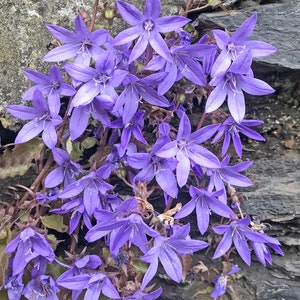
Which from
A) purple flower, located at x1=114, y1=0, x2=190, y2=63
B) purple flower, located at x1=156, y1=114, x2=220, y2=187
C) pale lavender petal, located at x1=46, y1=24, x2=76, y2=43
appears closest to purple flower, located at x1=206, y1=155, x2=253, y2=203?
purple flower, located at x1=156, y1=114, x2=220, y2=187

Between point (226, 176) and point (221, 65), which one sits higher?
point (221, 65)

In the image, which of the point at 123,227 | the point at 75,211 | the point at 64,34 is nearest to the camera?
the point at 123,227

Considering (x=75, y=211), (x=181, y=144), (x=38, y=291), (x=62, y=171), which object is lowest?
(x=38, y=291)

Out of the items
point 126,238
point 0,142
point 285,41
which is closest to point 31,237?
point 126,238

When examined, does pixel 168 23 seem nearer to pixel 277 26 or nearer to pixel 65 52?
pixel 65 52

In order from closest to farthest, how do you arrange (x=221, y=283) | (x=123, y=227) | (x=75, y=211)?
(x=123, y=227) < (x=75, y=211) < (x=221, y=283)

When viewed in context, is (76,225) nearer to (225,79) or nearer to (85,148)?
(85,148)

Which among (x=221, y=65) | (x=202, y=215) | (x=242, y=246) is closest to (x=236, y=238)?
(x=242, y=246)

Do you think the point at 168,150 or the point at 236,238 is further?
the point at 236,238

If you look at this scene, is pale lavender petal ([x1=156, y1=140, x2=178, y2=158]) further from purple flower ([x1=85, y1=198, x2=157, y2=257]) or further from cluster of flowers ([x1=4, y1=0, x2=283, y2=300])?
purple flower ([x1=85, y1=198, x2=157, y2=257])
